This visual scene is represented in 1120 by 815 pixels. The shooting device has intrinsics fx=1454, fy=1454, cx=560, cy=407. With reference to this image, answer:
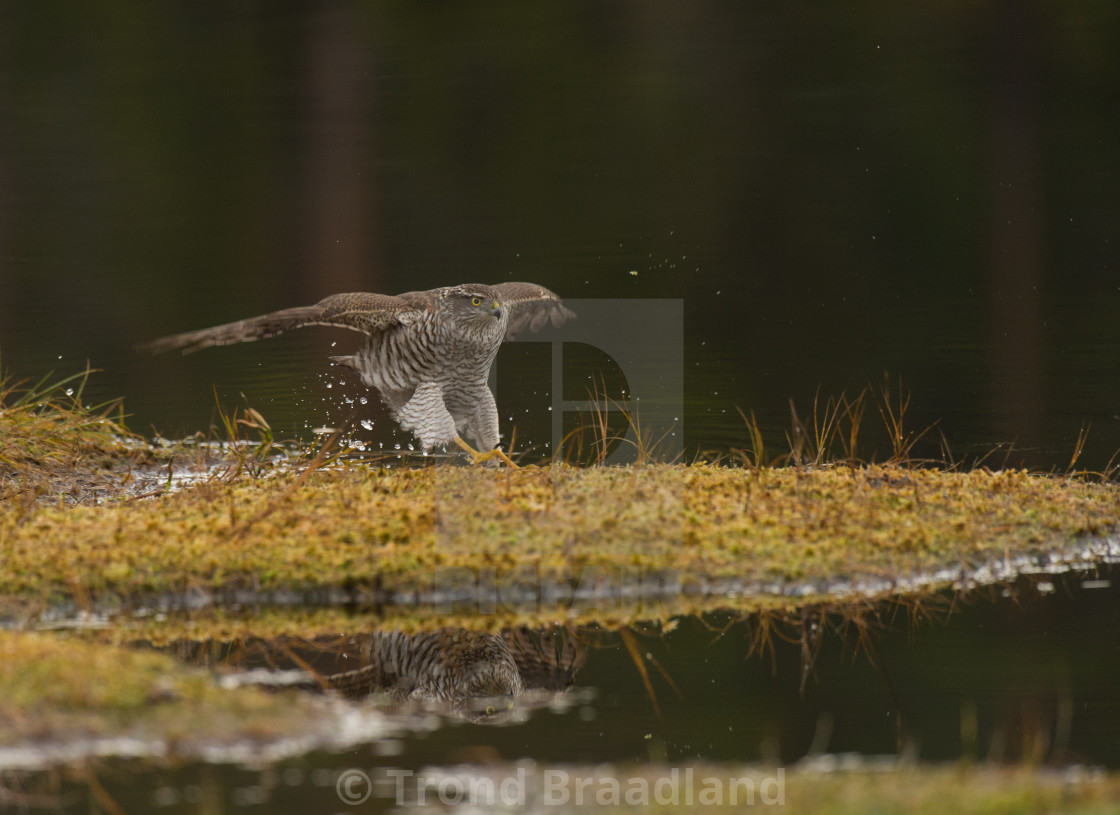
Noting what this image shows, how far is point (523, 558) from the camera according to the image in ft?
19.1

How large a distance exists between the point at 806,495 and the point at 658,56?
2338cm

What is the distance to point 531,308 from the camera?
8648 mm

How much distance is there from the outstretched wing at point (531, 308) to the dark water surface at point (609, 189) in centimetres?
121

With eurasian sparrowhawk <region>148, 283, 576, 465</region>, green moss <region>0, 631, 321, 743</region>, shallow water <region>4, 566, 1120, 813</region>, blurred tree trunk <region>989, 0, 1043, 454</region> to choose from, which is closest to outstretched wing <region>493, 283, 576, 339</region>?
eurasian sparrowhawk <region>148, 283, 576, 465</region>

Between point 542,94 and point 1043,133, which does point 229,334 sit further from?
point 542,94

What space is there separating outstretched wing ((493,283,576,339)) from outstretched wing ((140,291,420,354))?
643mm

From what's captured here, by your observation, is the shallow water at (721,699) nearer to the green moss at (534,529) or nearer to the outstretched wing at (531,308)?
the green moss at (534,529)

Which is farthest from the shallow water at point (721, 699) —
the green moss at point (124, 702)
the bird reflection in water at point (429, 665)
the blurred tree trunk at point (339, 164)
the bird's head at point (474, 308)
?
the blurred tree trunk at point (339, 164)

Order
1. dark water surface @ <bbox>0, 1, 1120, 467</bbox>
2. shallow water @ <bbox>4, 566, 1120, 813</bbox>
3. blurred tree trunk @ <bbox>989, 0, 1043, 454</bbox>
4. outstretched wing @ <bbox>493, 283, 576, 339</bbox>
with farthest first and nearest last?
1. dark water surface @ <bbox>0, 1, 1120, 467</bbox>
2. blurred tree trunk @ <bbox>989, 0, 1043, 454</bbox>
3. outstretched wing @ <bbox>493, 283, 576, 339</bbox>
4. shallow water @ <bbox>4, 566, 1120, 813</bbox>

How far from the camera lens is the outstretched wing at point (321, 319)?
7055 mm

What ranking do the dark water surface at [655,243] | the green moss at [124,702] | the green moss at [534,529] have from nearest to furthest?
the green moss at [124,702] < the dark water surface at [655,243] < the green moss at [534,529]

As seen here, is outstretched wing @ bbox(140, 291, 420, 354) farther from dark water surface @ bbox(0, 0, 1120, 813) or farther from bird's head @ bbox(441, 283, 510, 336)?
dark water surface @ bbox(0, 0, 1120, 813)

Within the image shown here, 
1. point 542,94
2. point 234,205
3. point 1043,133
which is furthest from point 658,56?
point 234,205

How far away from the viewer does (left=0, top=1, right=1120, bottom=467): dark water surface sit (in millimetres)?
11891
